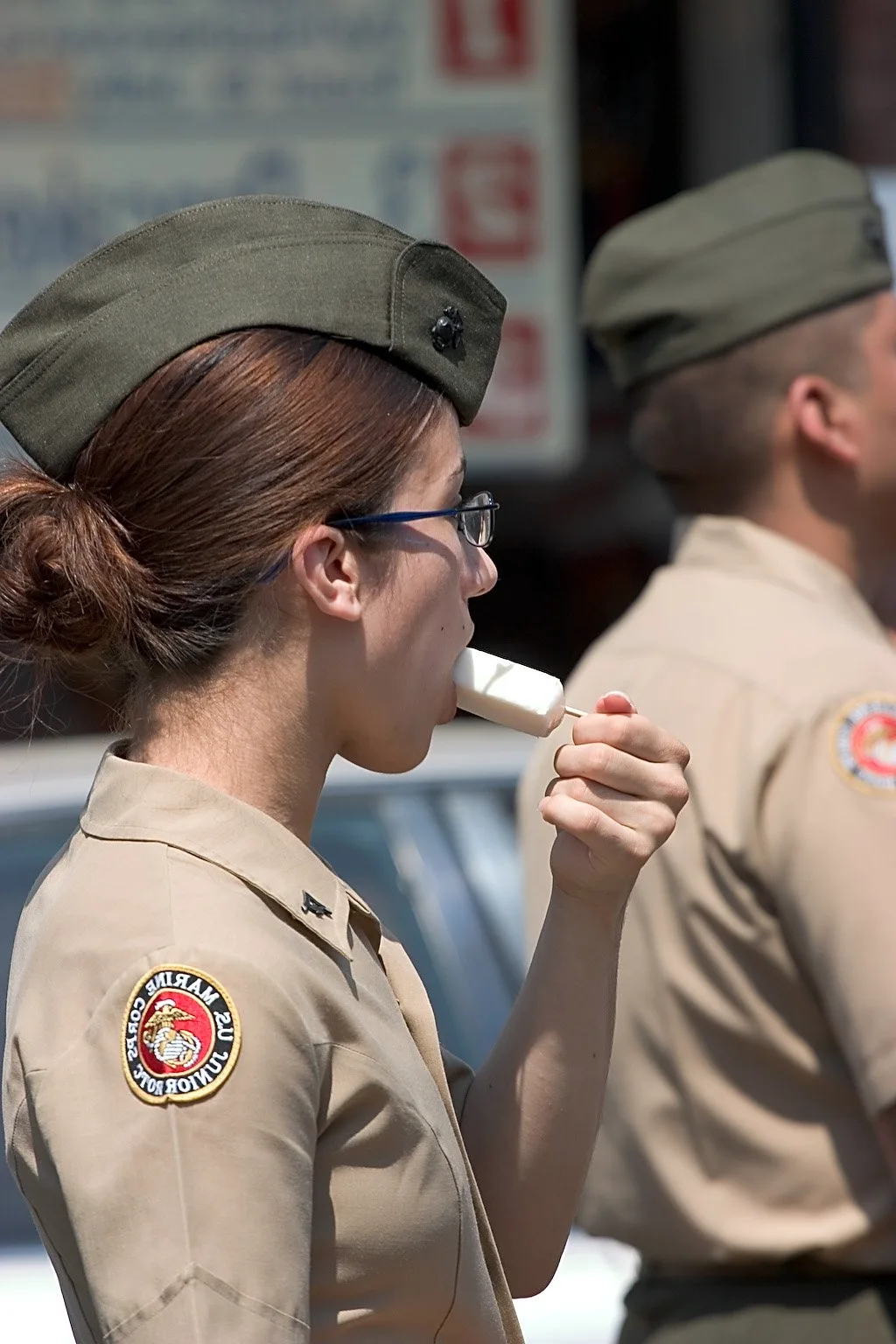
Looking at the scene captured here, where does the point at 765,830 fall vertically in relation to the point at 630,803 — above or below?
below

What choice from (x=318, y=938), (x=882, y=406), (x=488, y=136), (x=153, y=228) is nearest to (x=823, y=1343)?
(x=318, y=938)

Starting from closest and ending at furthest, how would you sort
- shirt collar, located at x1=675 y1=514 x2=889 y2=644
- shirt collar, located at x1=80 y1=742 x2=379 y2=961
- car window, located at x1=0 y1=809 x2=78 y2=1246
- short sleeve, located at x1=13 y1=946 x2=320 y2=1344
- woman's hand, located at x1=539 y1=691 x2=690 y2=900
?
short sleeve, located at x1=13 y1=946 x2=320 y2=1344 → shirt collar, located at x1=80 y1=742 x2=379 y2=961 → woman's hand, located at x1=539 y1=691 x2=690 y2=900 → shirt collar, located at x1=675 y1=514 x2=889 y2=644 → car window, located at x1=0 y1=809 x2=78 y2=1246

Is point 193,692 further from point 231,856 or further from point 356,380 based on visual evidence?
point 356,380

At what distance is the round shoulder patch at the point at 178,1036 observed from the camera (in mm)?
1211

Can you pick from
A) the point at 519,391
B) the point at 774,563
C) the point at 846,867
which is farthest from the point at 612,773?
the point at 519,391

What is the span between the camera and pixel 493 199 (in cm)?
508

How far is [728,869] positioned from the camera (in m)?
2.12

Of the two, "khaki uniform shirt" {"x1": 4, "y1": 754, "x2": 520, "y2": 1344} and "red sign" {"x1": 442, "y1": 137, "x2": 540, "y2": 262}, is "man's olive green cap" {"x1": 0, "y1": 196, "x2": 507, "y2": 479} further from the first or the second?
"red sign" {"x1": 442, "y1": 137, "x2": 540, "y2": 262}

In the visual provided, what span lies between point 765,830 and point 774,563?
1.44 feet

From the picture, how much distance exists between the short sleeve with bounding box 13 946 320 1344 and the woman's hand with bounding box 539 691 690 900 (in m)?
0.33

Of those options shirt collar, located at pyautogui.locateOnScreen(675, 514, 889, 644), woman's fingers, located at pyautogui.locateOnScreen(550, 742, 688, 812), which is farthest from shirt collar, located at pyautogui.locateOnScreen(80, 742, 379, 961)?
shirt collar, located at pyautogui.locateOnScreen(675, 514, 889, 644)

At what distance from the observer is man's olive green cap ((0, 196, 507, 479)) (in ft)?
4.58

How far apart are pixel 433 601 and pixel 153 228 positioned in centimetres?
36

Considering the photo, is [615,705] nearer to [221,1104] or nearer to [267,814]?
[267,814]
